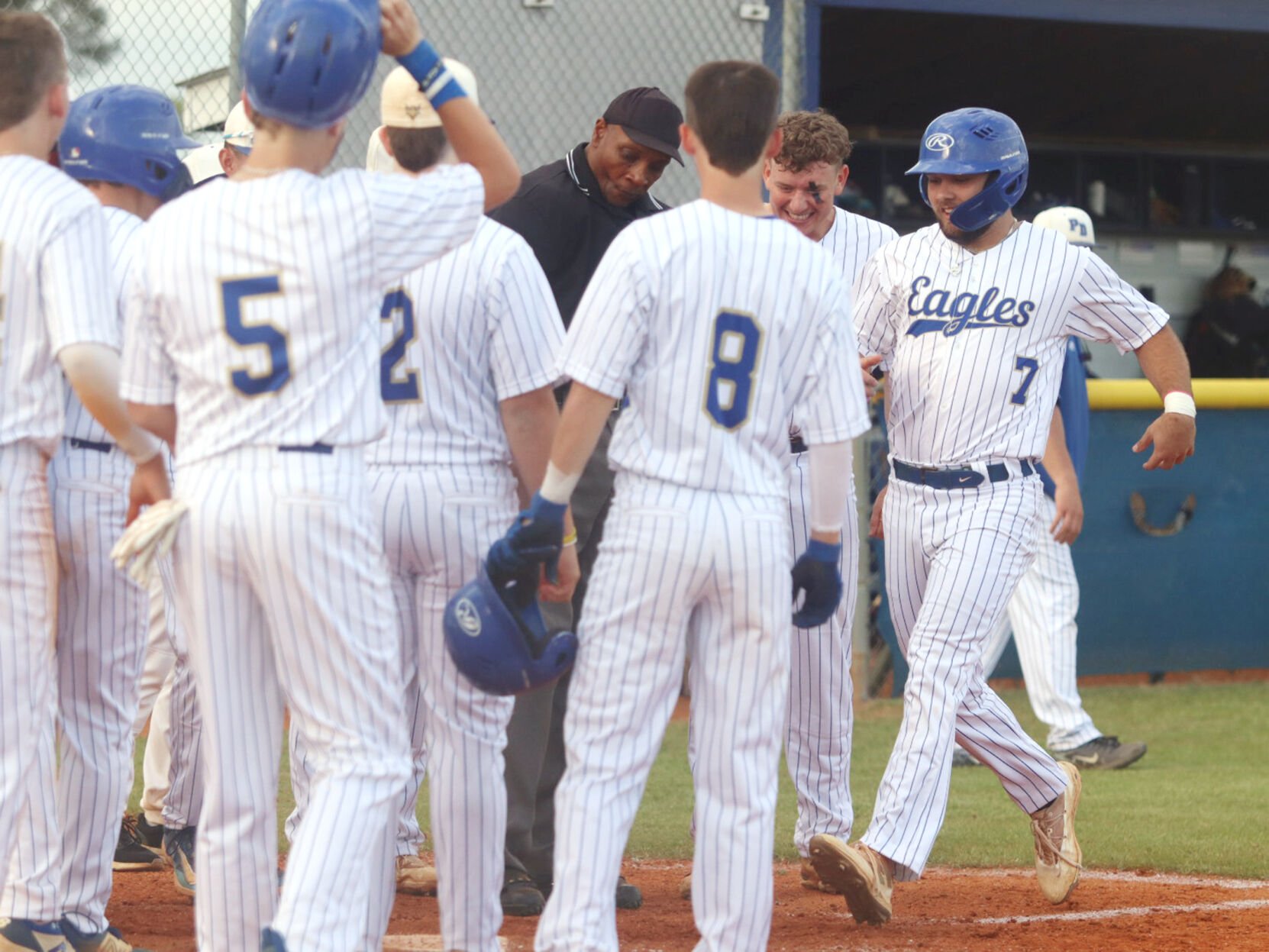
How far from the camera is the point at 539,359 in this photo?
12.6 ft

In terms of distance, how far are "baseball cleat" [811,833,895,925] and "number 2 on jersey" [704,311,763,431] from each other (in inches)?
59.8

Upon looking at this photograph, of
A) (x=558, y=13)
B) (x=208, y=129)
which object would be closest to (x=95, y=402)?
(x=208, y=129)

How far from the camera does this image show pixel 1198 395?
10297 mm

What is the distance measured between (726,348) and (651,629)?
603 millimetres

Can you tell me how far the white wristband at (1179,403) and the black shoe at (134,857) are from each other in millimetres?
3427

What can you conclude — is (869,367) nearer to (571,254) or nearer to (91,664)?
(571,254)

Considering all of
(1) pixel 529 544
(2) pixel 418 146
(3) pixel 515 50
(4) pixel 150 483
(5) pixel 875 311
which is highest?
(3) pixel 515 50

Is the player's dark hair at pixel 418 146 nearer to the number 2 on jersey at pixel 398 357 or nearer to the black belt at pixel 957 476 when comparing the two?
the number 2 on jersey at pixel 398 357

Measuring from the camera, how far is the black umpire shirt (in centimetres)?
523

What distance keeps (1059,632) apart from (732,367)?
15.3ft

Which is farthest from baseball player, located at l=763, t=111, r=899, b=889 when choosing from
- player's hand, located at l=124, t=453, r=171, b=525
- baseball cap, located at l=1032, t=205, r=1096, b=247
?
baseball cap, located at l=1032, t=205, r=1096, b=247

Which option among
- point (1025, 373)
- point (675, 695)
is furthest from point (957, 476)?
point (675, 695)

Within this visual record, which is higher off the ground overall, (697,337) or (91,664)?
(697,337)

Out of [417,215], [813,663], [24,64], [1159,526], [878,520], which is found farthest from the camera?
[1159,526]
